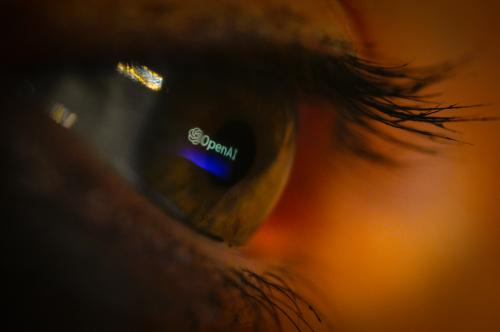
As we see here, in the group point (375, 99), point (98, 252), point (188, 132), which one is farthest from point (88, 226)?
point (375, 99)

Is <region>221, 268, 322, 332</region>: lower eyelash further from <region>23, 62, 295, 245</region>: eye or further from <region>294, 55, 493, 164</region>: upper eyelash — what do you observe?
<region>294, 55, 493, 164</region>: upper eyelash

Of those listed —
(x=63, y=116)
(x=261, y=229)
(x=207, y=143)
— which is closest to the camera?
(x=63, y=116)

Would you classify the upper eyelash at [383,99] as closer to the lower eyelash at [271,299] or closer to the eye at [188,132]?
the eye at [188,132]

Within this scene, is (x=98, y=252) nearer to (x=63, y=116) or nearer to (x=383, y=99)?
(x=63, y=116)

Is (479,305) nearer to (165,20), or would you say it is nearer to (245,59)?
(245,59)

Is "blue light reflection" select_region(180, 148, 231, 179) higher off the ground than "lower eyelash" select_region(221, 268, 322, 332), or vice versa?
"blue light reflection" select_region(180, 148, 231, 179)

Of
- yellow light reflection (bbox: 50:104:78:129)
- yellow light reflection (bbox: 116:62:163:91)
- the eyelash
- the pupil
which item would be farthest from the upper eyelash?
yellow light reflection (bbox: 50:104:78:129)
